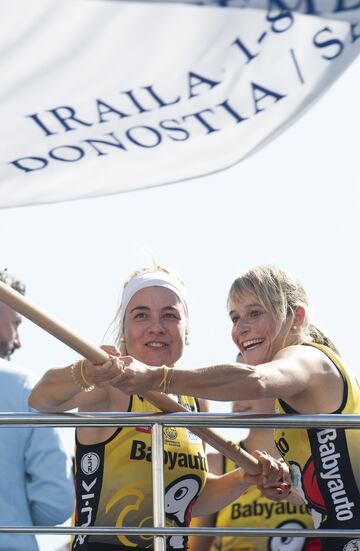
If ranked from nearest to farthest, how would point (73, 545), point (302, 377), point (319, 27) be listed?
point (319, 27)
point (302, 377)
point (73, 545)

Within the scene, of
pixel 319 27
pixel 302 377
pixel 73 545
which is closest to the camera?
pixel 319 27

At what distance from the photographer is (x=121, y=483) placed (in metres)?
4.99

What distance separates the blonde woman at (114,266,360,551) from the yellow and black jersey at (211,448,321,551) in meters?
1.71

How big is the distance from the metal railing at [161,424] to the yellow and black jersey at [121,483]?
2.32 ft

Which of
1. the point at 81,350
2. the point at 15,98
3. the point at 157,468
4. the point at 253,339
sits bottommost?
the point at 157,468

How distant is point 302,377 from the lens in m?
4.63

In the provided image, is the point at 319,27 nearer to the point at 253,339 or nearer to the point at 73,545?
the point at 253,339

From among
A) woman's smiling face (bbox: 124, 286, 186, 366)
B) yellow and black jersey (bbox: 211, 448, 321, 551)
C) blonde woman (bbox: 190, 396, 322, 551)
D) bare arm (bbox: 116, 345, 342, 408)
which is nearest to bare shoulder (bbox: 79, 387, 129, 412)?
woman's smiling face (bbox: 124, 286, 186, 366)

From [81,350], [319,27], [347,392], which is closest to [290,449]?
[347,392]

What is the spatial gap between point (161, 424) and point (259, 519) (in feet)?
8.23

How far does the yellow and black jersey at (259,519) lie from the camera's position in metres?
6.57

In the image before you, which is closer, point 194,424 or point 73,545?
point 194,424

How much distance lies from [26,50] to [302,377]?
1.46 m

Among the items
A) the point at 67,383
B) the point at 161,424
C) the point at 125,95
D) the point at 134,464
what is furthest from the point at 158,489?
the point at 125,95
